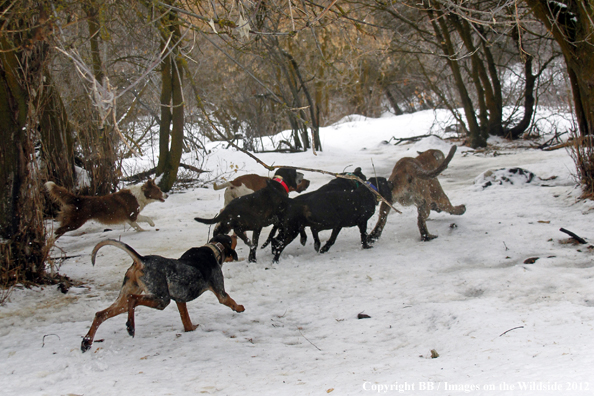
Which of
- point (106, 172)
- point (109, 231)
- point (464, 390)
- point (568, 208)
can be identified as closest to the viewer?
point (464, 390)

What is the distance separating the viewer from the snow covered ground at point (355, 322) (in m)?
2.53

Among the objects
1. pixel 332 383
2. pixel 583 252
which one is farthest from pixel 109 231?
pixel 583 252

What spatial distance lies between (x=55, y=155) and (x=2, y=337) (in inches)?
201

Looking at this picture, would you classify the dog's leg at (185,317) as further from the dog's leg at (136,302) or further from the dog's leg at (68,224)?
the dog's leg at (68,224)

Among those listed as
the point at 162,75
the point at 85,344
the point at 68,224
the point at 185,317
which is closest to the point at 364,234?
the point at 185,317

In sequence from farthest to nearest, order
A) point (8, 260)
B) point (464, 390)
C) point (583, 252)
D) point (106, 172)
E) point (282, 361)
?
point (106, 172)
point (583, 252)
point (8, 260)
point (282, 361)
point (464, 390)

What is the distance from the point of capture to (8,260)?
155 inches

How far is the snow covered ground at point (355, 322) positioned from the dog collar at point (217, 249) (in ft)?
1.57

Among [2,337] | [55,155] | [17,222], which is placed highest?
[55,155]

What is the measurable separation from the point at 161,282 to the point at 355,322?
145cm

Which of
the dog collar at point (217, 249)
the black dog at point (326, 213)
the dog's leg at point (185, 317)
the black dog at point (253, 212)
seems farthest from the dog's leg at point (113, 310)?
the black dog at point (326, 213)

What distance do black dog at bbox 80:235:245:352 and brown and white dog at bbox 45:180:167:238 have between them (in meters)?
3.60

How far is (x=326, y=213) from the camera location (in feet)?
17.7

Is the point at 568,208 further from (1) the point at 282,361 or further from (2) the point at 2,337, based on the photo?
(2) the point at 2,337
